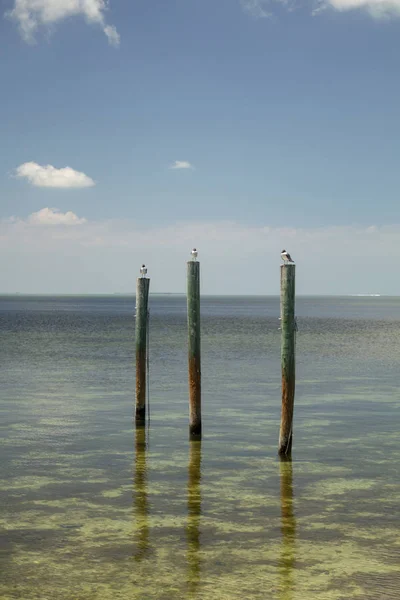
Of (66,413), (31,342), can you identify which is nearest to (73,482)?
(66,413)

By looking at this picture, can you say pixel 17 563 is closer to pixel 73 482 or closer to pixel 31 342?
pixel 73 482

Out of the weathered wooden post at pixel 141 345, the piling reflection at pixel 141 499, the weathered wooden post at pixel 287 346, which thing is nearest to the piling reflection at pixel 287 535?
the weathered wooden post at pixel 287 346

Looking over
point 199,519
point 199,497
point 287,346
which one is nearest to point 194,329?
point 287,346

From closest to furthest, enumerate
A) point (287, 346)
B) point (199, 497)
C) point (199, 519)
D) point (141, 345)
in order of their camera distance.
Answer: point (199, 519) → point (199, 497) → point (287, 346) → point (141, 345)

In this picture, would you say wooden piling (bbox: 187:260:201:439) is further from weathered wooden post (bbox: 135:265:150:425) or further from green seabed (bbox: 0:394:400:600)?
weathered wooden post (bbox: 135:265:150:425)

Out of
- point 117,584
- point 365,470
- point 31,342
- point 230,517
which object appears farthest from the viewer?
point 31,342

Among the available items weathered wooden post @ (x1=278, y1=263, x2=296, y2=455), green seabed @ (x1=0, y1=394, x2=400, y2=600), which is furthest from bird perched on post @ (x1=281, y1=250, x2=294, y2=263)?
green seabed @ (x1=0, y1=394, x2=400, y2=600)

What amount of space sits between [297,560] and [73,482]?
17.5 ft

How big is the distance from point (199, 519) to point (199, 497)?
1352 mm

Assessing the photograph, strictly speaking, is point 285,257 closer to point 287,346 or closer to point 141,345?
point 287,346

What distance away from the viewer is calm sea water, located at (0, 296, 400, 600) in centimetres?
891

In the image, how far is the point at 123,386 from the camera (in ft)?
92.3

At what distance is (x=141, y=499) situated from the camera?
12.4 m

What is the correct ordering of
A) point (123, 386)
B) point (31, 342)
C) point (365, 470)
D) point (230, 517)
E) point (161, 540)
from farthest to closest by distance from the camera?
point (31, 342) < point (123, 386) < point (365, 470) < point (230, 517) < point (161, 540)
